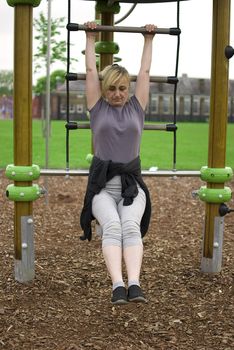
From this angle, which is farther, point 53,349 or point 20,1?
point 20,1

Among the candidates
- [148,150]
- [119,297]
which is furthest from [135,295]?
[148,150]

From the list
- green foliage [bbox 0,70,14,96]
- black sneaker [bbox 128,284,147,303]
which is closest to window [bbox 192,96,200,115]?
green foliage [bbox 0,70,14,96]

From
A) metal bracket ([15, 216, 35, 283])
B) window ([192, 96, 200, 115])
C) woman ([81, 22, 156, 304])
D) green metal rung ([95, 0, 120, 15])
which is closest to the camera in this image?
woman ([81, 22, 156, 304])

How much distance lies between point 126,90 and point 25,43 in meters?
0.81

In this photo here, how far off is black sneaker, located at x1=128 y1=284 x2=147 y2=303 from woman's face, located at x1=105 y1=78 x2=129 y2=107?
3.58ft

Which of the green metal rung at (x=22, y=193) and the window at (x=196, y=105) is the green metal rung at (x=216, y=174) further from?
the window at (x=196, y=105)

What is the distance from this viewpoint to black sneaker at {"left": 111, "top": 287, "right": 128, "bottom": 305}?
9.45 feet

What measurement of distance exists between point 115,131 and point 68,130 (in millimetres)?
682

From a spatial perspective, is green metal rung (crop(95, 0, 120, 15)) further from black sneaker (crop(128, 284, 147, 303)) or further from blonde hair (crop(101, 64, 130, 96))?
black sneaker (crop(128, 284, 147, 303))

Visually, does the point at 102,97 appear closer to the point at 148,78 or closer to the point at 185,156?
the point at 148,78

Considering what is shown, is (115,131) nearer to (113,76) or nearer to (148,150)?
(113,76)

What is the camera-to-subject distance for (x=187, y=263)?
4641mm

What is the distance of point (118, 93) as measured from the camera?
3379 mm

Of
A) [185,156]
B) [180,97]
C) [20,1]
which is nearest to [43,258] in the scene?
[20,1]
